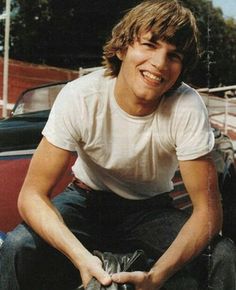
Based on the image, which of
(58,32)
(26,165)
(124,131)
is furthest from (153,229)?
(58,32)

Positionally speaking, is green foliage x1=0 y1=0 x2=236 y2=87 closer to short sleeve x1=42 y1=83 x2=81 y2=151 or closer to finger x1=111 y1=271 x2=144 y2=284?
short sleeve x1=42 y1=83 x2=81 y2=151

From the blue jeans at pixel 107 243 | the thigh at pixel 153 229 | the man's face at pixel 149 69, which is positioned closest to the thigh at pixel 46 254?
the blue jeans at pixel 107 243

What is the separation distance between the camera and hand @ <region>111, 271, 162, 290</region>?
114 cm

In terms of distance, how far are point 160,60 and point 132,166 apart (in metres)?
0.32

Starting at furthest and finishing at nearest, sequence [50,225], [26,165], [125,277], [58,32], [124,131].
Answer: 1. [58,32]
2. [26,165]
3. [124,131]
4. [50,225]
5. [125,277]

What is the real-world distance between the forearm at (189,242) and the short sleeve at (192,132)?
0.17 metres

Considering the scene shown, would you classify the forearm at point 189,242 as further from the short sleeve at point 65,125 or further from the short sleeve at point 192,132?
the short sleeve at point 65,125

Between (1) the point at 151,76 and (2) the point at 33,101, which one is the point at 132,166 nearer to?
(1) the point at 151,76

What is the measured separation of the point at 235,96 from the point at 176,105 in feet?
2.83

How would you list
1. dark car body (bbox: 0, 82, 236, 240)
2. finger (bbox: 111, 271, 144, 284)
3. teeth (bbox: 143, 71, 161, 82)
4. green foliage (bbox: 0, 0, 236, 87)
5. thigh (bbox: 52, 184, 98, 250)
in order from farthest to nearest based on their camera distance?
green foliage (bbox: 0, 0, 236, 87) → dark car body (bbox: 0, 82, 236, 240) → thigh (bbox: 52, 184, 98, 250) → teeth (bbox: 143, 71, 161, 82) → finger (bbox: 111, 271, 144, 284)

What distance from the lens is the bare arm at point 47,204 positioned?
1285mm

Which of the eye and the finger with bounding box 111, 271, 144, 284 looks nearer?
the finger with bounding box 111, 271, 144, 284

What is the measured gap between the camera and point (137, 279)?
45.4 inches

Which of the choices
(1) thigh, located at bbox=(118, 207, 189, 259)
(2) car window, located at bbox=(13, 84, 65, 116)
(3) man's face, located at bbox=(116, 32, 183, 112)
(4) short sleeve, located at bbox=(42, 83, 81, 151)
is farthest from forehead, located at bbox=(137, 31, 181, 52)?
(2) car window, located at bbox=(13, 84, 65, 116)
